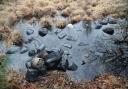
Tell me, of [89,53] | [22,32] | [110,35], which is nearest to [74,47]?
[89,53]

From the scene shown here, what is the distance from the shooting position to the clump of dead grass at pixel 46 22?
1108 centimetres

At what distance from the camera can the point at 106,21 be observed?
10961 mm

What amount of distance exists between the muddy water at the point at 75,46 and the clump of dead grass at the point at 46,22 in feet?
0.64

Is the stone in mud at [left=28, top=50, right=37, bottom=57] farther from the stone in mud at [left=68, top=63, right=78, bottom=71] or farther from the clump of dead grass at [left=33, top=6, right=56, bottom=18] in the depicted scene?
the clump of dead grass at [left=33, top=6, right=56, bottom=18]

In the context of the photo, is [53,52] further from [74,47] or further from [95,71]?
[95,71]

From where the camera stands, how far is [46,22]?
1120 centimetres

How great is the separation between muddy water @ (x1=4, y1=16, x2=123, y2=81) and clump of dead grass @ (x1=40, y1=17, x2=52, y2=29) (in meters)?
0.19

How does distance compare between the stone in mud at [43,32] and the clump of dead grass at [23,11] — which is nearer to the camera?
the stone in mud at [43,32]

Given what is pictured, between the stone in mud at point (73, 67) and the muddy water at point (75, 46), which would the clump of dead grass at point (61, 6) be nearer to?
the muddy water at point (75, 46)

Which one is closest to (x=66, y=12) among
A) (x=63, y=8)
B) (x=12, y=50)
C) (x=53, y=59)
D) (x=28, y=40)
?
(x=63, y=8)

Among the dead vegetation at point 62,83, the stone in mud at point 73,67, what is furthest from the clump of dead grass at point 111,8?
the dead vegetation at point 62,83

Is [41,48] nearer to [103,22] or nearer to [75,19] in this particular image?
[75,19]

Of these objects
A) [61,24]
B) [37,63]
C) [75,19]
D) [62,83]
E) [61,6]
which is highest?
[61,6]

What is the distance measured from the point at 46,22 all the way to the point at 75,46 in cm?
189
